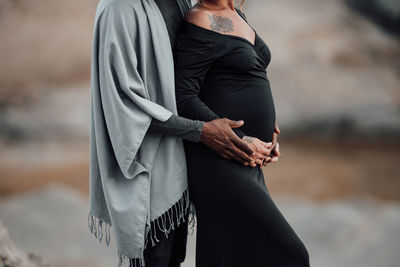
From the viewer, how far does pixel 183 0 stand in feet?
6.27

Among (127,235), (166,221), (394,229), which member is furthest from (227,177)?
(394,229)

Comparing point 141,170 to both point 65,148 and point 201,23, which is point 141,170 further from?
point 65,148

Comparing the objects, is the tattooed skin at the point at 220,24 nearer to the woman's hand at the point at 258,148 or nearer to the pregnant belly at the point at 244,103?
the pregnant belly at the point at 244,103

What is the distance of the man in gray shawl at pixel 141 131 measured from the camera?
1680 mm

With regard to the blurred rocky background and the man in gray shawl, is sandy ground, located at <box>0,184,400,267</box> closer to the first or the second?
the blurred rocky background

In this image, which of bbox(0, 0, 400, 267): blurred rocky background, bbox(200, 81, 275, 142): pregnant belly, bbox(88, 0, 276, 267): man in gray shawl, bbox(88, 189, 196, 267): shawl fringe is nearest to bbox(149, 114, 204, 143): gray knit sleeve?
bbox(88, 0, 276, 267): man in gray shawl

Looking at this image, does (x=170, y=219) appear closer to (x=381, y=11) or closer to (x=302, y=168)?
(x=302, y=168)

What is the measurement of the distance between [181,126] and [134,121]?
0.15 meters

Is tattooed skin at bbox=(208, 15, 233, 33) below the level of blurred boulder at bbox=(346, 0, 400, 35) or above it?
above

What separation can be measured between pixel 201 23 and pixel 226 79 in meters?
0.20

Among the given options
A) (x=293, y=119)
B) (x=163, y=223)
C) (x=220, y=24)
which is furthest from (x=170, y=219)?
(x=293, y=119)

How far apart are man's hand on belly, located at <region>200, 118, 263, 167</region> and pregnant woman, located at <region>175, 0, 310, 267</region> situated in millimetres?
37

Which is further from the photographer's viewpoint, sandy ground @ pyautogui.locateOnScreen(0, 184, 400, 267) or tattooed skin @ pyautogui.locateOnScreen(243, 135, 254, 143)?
sandy ground @ pyautogui.locateOnScreen(0, 184, 400, 267)

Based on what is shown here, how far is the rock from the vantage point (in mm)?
2139
